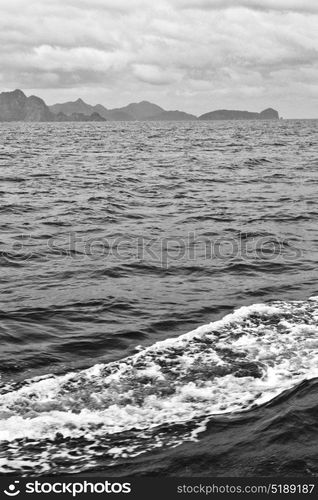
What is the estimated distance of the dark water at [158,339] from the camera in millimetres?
7203

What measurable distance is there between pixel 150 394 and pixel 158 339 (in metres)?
2.63

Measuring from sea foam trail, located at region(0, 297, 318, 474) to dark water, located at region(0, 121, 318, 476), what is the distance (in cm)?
3

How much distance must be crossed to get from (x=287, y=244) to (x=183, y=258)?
443cm

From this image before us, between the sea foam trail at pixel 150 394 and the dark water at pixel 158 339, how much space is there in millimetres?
27

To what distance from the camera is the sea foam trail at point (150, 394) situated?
7.25 m

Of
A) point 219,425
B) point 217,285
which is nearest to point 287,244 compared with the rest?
point 217,285

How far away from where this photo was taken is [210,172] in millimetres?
43562

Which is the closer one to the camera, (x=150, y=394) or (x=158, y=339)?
(x=150, y=394)

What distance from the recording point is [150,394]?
8664 millimetres

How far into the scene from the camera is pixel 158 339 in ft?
36.9

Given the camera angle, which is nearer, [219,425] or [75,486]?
[75,486]

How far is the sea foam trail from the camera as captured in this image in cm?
725

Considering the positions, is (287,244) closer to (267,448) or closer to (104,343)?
(104,343)

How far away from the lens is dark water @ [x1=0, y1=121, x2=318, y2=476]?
720 centimetres
